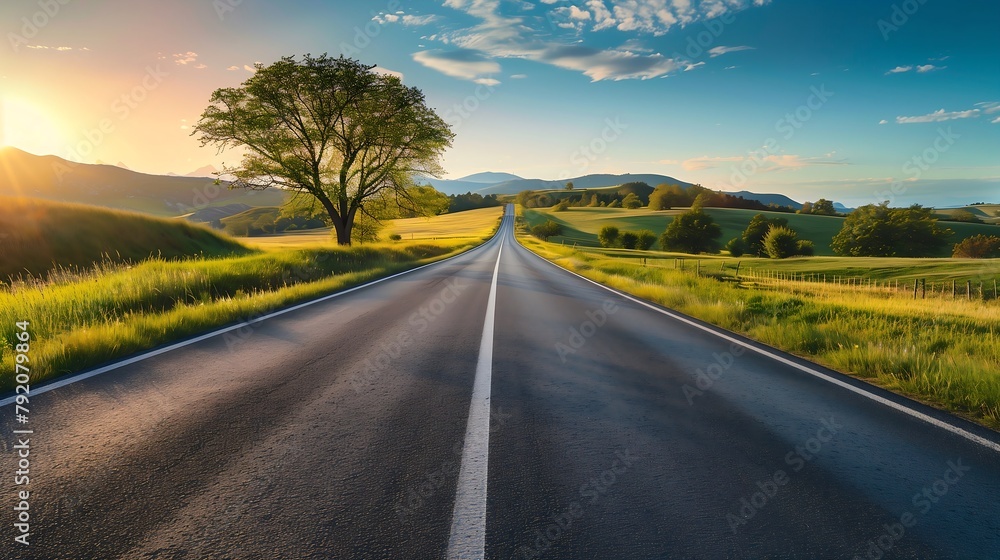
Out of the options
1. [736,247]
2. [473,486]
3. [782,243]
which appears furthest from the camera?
[736,247]

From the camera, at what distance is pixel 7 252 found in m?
14.3

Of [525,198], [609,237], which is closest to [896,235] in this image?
[609,237]

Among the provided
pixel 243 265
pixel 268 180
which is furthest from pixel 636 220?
pixel 243 265

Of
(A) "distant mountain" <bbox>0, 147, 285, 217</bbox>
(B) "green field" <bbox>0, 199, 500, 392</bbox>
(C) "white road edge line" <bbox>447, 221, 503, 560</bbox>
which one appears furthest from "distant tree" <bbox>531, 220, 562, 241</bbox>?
(C) "white road edge line" <bbox>447, 221, 503, 560</bbox>

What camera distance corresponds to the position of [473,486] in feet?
9.12

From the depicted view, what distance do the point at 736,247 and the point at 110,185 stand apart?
174m

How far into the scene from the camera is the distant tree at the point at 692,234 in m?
74.4

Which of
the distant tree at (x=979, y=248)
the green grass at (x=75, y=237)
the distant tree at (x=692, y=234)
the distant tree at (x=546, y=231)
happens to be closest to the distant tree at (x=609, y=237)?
the distant tree at (x=692, y=234)

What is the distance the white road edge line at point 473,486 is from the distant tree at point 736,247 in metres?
81.7

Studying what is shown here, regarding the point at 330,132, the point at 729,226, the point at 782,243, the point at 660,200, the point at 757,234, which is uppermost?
the point at 660,200

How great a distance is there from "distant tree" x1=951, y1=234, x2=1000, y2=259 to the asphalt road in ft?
268

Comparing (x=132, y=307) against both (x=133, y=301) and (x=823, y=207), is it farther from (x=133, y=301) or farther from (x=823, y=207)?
(x=823, y=207)

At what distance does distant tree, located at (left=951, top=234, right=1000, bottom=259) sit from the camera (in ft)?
197

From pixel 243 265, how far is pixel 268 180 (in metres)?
12.3
